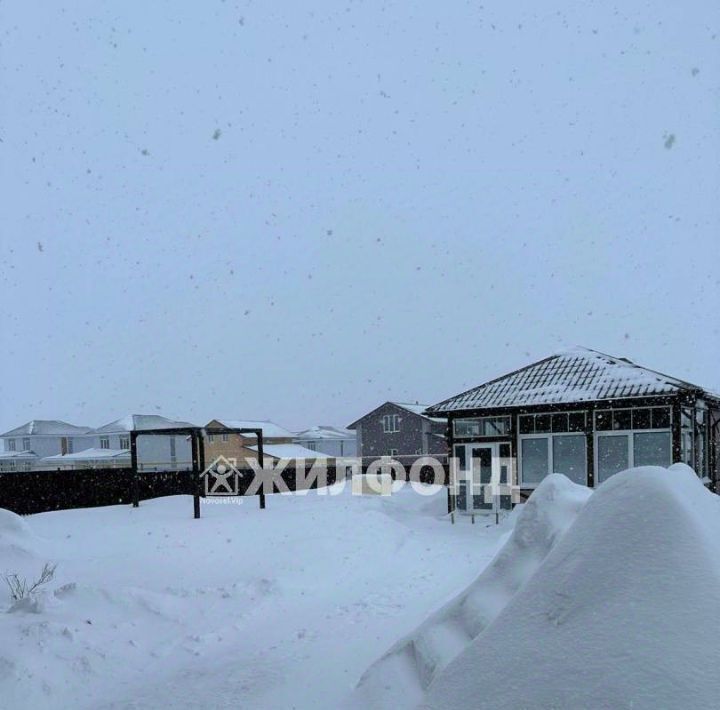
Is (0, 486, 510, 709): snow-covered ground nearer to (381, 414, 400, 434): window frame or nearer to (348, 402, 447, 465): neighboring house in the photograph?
(348, 402, 447, 465): neighboring house

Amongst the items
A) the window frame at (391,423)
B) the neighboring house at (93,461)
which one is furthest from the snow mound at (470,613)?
the neighboring house at (93,461)

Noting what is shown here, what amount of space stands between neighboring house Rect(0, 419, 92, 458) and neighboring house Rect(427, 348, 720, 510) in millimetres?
44995

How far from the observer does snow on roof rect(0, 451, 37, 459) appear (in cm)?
5041

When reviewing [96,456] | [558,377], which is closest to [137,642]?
[558,377]

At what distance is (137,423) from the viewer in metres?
51.5

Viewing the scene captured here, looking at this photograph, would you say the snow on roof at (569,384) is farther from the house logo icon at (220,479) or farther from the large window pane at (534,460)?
the house logo icon at (220,479)

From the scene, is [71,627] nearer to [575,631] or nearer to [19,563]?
[19,563]

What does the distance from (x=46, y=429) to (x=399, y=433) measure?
34554mm

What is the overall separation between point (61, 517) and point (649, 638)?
58.2 feet

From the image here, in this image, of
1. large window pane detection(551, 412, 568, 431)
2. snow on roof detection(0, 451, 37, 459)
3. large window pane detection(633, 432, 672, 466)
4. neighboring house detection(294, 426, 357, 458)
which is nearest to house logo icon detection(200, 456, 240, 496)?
large window pane detection(551, 412, 568, 431)

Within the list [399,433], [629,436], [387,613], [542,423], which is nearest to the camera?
[387,613]

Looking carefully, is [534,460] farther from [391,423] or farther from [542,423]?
[391,423]

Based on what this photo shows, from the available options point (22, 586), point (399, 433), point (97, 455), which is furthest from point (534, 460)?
point (97, 455)

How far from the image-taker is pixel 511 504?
16484 mm
